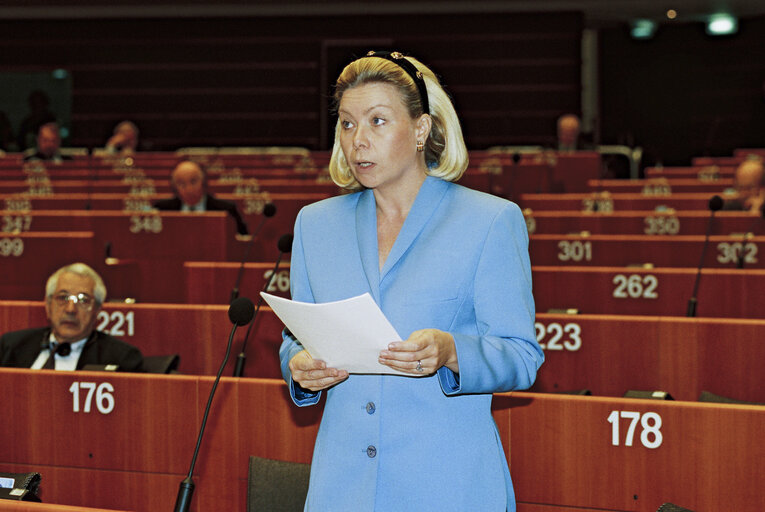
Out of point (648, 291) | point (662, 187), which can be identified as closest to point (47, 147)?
point (662, 187)

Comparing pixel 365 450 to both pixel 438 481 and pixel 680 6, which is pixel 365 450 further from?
pixel 680 6

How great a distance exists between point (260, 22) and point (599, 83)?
5224 millimetres

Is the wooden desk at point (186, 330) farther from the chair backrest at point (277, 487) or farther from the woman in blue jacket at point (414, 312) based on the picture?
the woman in blue jacket at point (414, 312)

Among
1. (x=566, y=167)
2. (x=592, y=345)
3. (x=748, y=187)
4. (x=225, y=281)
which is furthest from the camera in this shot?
(x=566, y=167)

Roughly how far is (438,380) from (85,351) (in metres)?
2.47

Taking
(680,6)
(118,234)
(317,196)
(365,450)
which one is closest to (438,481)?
(365,450)

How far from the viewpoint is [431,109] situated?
66.2 inches

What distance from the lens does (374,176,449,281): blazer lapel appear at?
5.21 ft

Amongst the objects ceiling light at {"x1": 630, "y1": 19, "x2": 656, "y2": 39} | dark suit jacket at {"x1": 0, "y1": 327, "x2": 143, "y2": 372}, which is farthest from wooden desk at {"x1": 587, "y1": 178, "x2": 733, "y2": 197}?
ceiling light at {"x1": 630, "y1": 19, "x2": 656, "y2": 39}

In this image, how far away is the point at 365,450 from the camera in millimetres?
1523

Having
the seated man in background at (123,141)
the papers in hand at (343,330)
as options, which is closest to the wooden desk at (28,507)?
the papers in hand at (343,330)

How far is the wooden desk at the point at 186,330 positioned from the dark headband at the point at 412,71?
2.57 metres

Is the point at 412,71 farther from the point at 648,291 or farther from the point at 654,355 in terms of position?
the point at 648,291

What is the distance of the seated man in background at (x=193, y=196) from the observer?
6.39 meters
